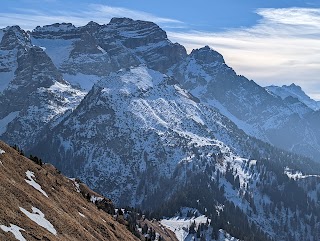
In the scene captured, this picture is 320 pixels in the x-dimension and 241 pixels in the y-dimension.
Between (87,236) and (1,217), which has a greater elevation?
(1,217)

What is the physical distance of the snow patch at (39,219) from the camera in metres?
80.2

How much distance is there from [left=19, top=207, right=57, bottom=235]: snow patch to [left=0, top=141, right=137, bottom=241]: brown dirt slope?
2.70 ft

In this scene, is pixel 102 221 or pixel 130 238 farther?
pixel 130 238

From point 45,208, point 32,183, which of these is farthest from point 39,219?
point 32,183

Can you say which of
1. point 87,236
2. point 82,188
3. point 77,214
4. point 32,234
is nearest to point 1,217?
point 32,234

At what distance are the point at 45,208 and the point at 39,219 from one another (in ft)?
19.0

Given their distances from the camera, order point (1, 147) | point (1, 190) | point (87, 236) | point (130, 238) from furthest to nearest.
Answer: point (130, 238)
point (1, 147)
point (87, 236)
point (1, 190)

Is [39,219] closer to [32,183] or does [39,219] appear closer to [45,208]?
[45,208]

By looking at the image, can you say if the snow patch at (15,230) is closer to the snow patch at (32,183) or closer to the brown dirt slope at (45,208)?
the brown dirt slope at (45,208)

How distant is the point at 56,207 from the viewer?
314 feet

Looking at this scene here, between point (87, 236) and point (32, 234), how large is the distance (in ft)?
65.3

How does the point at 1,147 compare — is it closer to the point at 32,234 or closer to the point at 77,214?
the point at 77,214

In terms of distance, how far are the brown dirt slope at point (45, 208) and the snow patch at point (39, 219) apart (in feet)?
2.70

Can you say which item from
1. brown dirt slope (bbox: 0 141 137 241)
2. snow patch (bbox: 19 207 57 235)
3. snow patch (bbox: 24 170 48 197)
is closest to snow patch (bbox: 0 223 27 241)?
brown dirt slope (bbox: 0 141 137 241)
